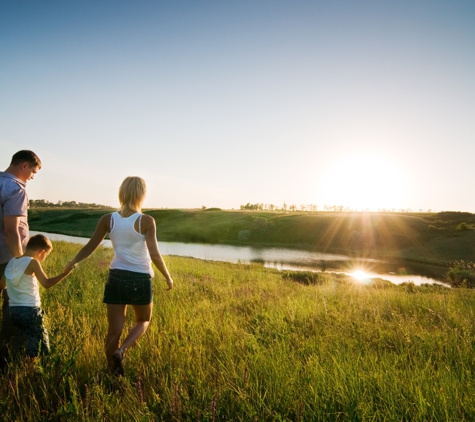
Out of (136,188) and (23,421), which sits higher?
(136,188)

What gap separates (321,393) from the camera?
261 cm

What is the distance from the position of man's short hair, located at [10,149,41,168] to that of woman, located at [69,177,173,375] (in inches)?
55.8

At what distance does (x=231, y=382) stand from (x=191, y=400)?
1.23ft

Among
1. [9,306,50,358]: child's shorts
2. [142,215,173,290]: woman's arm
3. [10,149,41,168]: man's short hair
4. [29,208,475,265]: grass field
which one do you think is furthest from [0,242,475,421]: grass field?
[29,208,475,265]: grass field

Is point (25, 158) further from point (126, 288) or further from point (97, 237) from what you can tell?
point (126, 288)

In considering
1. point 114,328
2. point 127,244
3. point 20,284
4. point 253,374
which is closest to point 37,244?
point 20,284

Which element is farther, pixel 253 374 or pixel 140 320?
pixel 140 320

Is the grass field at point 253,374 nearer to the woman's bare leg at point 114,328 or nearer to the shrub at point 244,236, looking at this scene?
the woman's bare leg at point 114,328

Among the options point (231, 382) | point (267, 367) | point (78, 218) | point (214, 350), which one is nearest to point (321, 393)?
point (267, 367)

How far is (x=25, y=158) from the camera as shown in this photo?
12.5 ft

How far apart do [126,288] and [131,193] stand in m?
1.07

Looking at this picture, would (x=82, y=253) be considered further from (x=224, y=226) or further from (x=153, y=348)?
(x=224, y=226)

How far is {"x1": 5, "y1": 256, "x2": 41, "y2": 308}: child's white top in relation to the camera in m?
3.29

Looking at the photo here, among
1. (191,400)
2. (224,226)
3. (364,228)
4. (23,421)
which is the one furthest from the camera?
(224,226)
